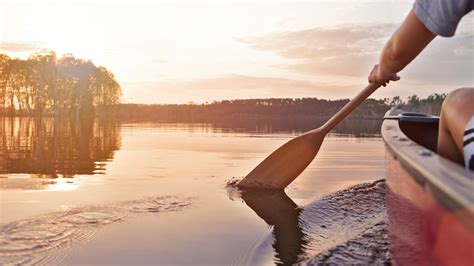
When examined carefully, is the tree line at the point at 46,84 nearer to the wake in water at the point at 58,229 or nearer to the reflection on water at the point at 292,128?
the reflection on water at the point at 292,128

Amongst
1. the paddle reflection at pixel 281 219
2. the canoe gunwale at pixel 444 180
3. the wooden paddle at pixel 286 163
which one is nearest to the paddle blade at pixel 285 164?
the wooden paddle at pixel 286 163

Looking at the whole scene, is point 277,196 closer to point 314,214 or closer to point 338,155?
point 314,214

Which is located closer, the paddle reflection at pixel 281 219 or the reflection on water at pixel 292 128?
the paddle reflection at pixel 281 219

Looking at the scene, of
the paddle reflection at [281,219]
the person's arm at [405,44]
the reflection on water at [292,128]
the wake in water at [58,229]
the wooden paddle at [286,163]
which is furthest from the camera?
the reflection on water at [292,128]

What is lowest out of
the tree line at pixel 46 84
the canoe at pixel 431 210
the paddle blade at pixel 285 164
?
the paddle blade at pixel 285 164

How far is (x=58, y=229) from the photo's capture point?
3449mm

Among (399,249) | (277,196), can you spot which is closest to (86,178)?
(277,196)

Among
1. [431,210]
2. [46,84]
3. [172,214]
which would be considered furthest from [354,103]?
[46,84]

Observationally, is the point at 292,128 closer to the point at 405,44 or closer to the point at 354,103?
the point at 354,103

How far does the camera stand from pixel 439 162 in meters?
1.21

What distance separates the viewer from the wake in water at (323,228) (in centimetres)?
303

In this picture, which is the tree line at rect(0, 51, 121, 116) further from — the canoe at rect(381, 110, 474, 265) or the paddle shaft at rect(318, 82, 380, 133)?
the canoe at rect(381, 110, 474, 265)

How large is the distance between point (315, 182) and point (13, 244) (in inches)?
160

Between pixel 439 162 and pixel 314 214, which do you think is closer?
pixel 439 162
